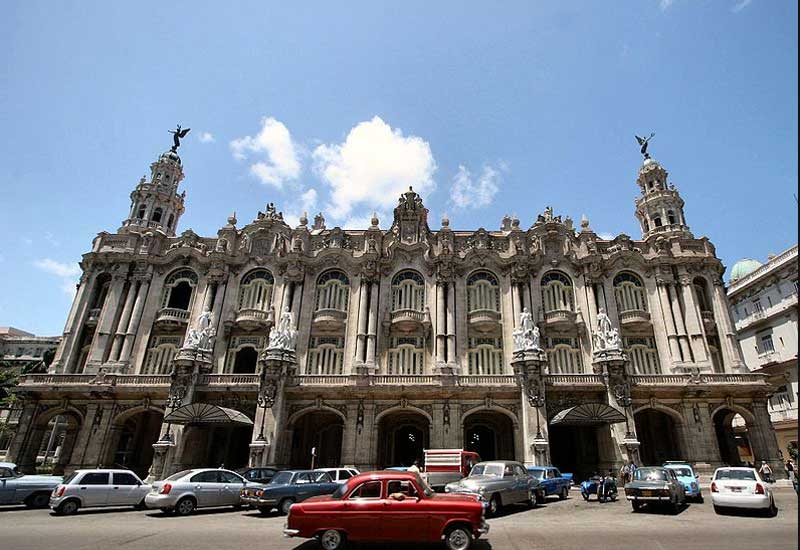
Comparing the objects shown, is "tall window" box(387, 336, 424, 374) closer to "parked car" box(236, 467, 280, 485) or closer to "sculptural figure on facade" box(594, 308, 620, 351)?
"sculptural figure on facade" box(594, 308, 620, 351)

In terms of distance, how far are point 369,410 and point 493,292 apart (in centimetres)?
1329

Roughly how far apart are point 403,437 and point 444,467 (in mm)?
12221

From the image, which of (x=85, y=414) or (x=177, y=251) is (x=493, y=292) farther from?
(x=85, y=414)

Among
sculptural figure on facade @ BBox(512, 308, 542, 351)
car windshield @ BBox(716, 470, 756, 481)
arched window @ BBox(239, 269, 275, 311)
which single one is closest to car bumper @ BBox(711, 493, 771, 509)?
car windshield @ BBox(716, 470, 756, 481)

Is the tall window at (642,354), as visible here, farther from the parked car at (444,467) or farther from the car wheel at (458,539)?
the car wheel at (458,539)

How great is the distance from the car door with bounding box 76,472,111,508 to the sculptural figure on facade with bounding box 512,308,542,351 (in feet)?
71.6

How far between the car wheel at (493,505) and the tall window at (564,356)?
17.2m

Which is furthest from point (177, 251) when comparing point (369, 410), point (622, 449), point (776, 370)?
point (776, 370)

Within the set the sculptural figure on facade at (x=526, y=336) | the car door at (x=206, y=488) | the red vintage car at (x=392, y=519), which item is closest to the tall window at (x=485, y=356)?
the sculptural figure on facade at (x=526, y=336)

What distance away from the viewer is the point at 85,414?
28500 mm

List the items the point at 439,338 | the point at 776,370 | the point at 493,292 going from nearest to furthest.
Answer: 1. the point at 439,338
2. the point at 493,292
3. the point at 776,370

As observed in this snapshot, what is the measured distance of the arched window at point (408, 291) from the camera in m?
33.4

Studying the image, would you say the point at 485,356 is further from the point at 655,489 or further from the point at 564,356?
the point at 655,489

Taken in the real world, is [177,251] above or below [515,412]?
above
